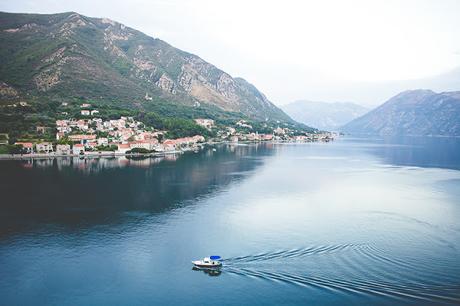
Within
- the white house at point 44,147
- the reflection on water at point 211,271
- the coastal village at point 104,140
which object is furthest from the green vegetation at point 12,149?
the reflection on water at point 211,271

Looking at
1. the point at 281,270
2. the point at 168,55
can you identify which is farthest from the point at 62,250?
the point at 168,55

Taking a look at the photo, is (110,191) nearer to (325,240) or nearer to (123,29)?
(325,240)

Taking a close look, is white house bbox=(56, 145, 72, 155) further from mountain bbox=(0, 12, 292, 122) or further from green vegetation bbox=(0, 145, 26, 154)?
mountain bbox=(0, 12, 292, 122)

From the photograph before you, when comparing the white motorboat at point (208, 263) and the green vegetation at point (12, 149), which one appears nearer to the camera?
the white motorboat at point (208, 263)

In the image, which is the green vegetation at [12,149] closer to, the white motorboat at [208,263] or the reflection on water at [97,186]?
the reflection on water at [97,186]

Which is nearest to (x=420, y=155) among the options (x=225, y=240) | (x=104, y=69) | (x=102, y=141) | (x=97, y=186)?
(x=102, y=141)

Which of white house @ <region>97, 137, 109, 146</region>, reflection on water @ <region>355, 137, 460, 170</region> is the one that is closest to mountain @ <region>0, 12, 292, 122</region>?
white house @ <region>97, 137, 109, 146</region>
